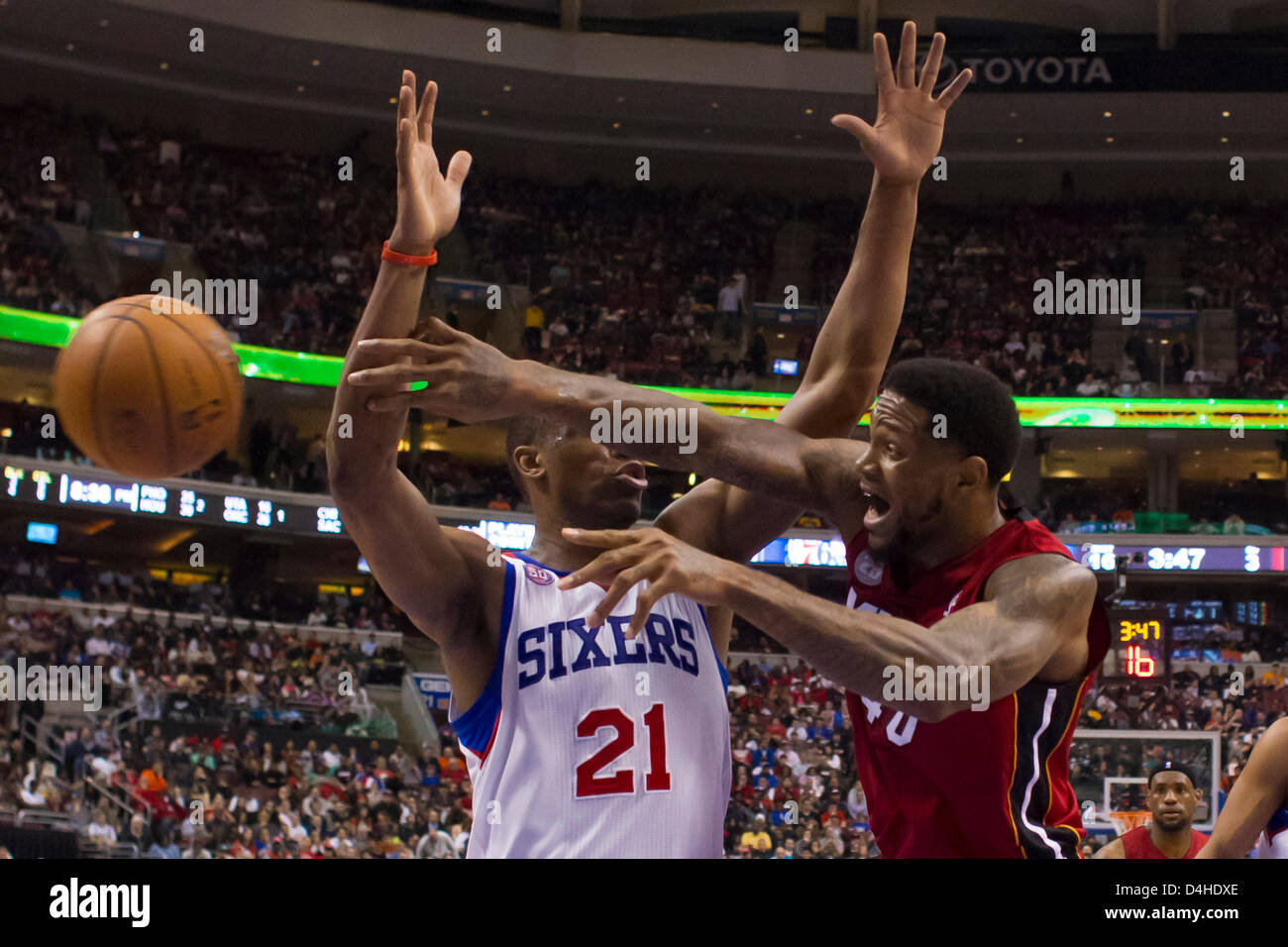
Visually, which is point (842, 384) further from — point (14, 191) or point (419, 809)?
point (14, 191)

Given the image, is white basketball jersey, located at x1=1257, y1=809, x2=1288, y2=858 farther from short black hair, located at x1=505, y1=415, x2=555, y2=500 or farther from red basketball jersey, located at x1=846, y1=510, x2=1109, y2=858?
short black hair, located at x1=505, y1=415, x2=555, y2=500

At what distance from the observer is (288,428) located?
2370cm

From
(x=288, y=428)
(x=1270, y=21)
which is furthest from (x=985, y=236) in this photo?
(x=288, y=428)

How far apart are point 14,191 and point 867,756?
68.7ft

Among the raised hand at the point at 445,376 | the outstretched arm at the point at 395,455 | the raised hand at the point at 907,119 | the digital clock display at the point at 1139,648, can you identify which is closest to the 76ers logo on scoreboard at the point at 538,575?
the outstretched arm at the point at 395,455

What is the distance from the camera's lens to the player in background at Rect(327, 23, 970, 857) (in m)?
3.22

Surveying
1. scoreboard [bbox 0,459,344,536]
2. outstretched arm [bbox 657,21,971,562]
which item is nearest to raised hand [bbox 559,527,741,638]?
outstretched arm [bbox 657,21,971,562]

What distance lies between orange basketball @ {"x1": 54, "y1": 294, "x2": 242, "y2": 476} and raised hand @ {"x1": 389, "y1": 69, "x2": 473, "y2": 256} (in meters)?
1.07

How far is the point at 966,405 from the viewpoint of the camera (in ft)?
9.99

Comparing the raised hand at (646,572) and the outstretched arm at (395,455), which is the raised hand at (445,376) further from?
the raised hand at (646,572)

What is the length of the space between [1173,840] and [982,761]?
2.84 m

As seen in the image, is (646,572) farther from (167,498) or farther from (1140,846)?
(167,498)

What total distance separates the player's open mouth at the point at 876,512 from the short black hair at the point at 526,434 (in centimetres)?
94

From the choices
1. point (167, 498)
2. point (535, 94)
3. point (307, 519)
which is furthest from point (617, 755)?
point (535, 94)
